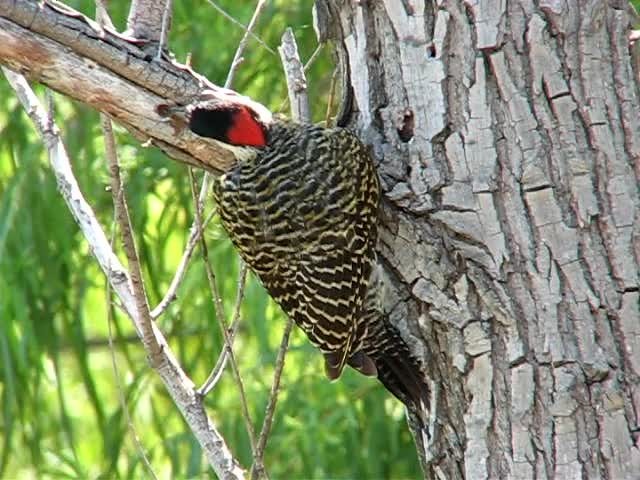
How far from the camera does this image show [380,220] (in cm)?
287

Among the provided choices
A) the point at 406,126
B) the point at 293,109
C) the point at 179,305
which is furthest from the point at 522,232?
the point at 179,305

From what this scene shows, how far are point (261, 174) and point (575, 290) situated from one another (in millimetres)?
865

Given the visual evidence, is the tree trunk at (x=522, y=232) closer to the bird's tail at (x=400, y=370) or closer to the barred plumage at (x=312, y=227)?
the bird's tail at (x=400, y=370)

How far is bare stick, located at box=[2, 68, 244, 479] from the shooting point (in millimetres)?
2629

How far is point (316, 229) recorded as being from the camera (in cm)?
305

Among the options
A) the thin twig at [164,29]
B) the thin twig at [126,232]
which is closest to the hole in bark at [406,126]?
the thin twig at [164,29]

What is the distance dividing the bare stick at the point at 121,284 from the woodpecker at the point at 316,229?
0.29 metres

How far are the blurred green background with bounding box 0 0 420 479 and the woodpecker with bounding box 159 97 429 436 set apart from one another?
3.18ft

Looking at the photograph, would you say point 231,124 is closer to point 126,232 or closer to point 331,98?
point 331,98

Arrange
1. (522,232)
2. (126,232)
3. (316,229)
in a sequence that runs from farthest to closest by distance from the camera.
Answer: (316,229) < (522,232) < (126,232)

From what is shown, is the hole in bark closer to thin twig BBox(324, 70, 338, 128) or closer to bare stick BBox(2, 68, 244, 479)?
thin twig BBox(324, 70, 338, 128)

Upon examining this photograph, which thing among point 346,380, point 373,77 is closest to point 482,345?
point 373,77

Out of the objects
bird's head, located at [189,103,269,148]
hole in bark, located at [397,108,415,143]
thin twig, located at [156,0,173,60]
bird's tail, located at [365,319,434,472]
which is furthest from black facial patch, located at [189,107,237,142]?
bird's tail, located at [365,319,434,472]

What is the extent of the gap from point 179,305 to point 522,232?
1974mm
